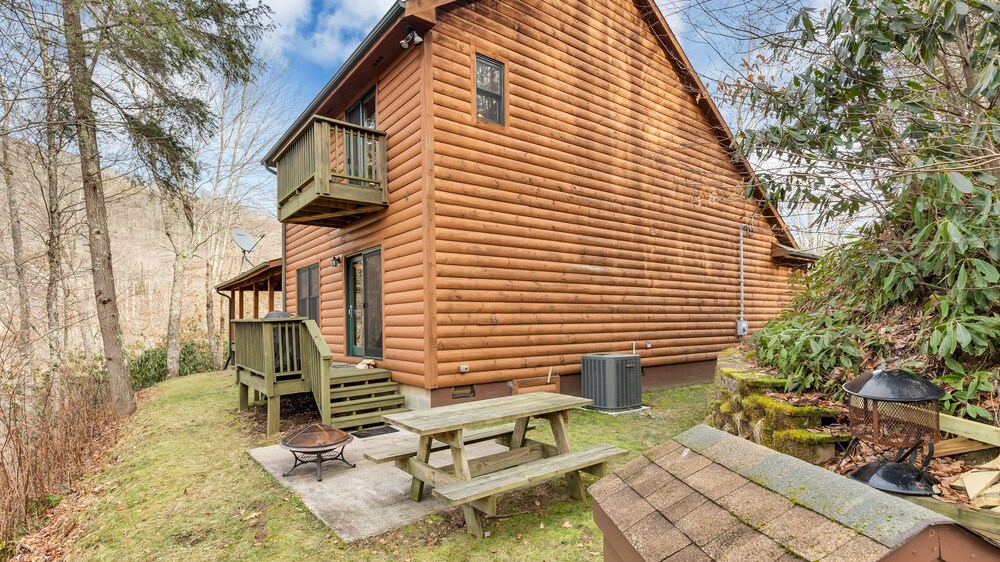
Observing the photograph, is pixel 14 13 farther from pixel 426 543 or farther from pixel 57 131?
pixel 426 543

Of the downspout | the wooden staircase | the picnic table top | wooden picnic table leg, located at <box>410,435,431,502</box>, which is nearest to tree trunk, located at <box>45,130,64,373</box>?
the wooden staircase

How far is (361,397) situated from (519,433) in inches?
134

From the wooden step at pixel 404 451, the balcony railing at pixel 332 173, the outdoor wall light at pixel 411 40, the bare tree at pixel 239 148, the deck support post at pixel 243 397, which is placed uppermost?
the bare tree at pixel 239 148

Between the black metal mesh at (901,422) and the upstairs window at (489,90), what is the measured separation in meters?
6.59

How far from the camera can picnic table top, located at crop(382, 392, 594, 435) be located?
378cm

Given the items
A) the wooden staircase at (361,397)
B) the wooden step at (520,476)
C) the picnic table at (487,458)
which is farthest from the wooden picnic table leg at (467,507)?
the wooden staircase at (361,397)

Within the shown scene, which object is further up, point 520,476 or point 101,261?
point 101,261

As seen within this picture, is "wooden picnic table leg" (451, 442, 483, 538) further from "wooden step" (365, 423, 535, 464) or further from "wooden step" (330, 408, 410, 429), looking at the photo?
"wooden step" (330, 408, 410, 429)

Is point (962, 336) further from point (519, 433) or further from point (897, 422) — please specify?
point (519, 433)

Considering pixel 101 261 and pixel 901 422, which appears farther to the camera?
pixel 101 261

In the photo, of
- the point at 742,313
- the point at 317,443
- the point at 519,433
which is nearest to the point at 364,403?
the point at 317,443

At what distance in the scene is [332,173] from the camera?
292 inches

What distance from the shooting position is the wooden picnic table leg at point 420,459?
4.23 meters

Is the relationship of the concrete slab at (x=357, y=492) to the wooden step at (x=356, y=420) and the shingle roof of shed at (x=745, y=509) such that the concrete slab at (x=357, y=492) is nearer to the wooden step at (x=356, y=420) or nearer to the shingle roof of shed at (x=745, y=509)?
the wooden step at (x=356, y=420)
